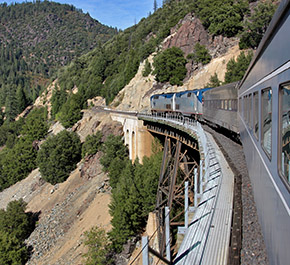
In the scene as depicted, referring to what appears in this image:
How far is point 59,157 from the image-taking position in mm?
36812

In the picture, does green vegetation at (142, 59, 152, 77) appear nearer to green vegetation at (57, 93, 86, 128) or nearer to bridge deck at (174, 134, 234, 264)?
green vegetation at (57, 93, 86, 128)

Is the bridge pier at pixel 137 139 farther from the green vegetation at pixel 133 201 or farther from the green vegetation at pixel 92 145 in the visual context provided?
the green vegetation at pixel 133 201

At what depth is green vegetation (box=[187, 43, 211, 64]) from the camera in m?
42.7

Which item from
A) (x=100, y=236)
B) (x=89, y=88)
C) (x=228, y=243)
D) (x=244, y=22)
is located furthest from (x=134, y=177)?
(x=89, y=88)

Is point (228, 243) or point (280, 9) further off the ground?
point (280, 9)

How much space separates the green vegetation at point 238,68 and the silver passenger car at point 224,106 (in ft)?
52.9

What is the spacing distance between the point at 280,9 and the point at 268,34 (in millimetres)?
903

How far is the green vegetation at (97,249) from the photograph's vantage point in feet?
57.3

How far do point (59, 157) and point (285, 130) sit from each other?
119ft

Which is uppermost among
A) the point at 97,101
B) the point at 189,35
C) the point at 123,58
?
the point at 123,58

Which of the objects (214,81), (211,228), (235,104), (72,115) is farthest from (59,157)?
(211,228)

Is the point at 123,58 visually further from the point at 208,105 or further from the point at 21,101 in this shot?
the point at 208,105

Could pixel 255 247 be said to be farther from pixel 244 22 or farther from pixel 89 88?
pixel 89 88

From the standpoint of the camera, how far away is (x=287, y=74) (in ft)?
8.16
